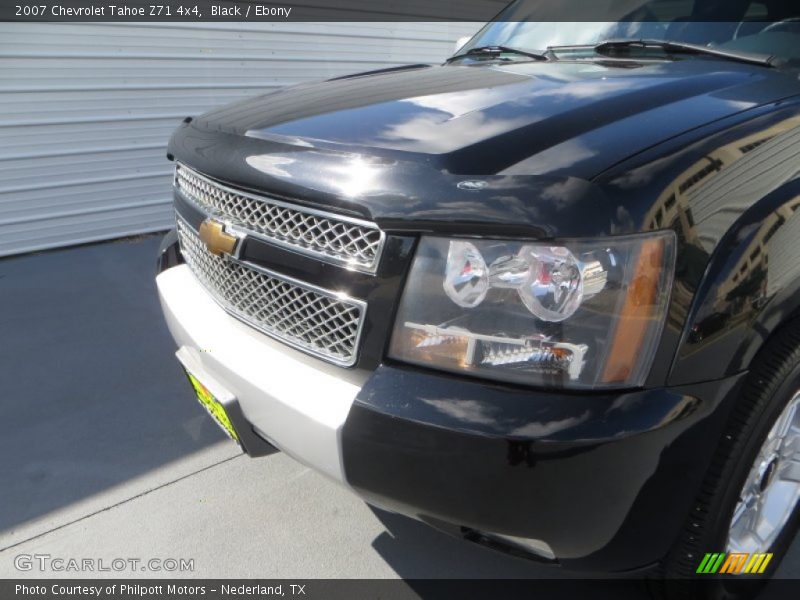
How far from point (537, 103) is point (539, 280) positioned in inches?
24.5

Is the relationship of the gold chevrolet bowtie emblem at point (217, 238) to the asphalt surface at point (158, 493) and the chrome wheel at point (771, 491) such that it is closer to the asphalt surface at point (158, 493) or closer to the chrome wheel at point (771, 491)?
the asphalt surface at point (158, 493)

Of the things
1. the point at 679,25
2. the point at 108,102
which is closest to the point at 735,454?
the point at 679,25

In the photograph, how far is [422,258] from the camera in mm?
1497

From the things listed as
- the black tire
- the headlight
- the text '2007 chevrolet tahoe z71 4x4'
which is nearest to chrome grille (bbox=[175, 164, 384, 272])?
the text '2007 chevrolet tahoe z71 4x4'

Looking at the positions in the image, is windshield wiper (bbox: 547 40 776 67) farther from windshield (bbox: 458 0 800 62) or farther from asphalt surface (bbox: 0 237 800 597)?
asphalt surface (bbox: 0 237 800 597)

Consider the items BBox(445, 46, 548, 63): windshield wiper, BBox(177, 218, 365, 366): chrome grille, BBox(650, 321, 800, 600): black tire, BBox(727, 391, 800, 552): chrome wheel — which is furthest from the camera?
BBox(445, 46, 548, 63): windshield wiper

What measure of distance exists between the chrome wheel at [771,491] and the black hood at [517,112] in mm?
807

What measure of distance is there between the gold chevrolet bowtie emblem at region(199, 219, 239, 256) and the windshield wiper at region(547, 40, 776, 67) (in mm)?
1520

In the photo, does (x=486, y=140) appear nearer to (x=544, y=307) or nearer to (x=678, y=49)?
(x=544, y=307)

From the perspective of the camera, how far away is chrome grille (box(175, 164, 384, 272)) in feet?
5.14

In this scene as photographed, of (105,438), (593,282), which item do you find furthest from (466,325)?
(105,438)

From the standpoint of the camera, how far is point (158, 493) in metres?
2.56

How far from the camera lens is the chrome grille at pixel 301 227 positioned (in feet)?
5.14

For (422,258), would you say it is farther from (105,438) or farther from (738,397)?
(105,438)
